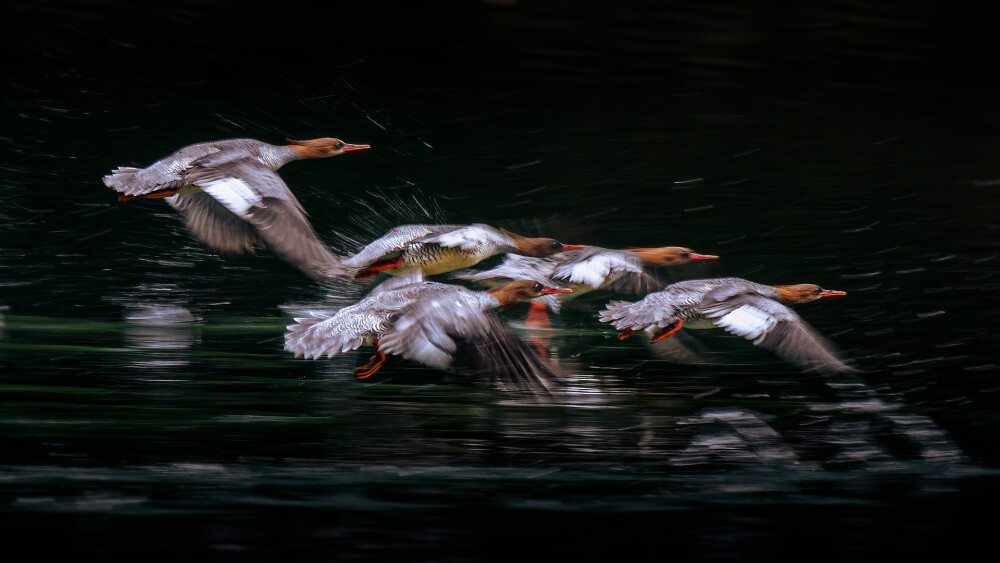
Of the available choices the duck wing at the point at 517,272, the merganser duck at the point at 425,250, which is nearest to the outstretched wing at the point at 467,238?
the merganser duck at the point at 425,250

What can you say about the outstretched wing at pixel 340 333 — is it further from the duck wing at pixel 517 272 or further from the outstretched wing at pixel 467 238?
the duck wing at pixel 517 272

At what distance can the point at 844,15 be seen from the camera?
37.3 feet

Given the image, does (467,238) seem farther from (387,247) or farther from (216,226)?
(216,226)

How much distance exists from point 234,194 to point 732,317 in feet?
6.27

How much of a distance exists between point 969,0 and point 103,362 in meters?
8.79

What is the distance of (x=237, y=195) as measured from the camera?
4465 millimetres

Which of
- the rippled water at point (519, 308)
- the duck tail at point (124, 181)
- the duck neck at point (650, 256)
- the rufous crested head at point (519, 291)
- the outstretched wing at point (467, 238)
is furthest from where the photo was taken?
the duck neck at point (650, 256)

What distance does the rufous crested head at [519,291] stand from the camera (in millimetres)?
5293

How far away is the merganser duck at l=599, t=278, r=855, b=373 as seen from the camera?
4.84 metres

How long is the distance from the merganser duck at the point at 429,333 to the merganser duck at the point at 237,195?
0.21 metres

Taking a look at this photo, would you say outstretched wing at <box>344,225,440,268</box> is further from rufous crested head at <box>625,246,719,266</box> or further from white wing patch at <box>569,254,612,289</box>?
rufous crested head at <box>625,246,719,266</box>

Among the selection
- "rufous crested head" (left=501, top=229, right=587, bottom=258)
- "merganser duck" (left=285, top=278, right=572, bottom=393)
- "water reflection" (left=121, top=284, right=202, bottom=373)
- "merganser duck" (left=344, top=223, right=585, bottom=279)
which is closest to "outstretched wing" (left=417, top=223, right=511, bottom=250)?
"merganser duck" (left=344, top=223, right=585, bottom=279)

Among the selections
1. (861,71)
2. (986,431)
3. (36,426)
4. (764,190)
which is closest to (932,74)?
(861,71)

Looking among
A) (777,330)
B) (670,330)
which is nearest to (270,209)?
(670,330)
